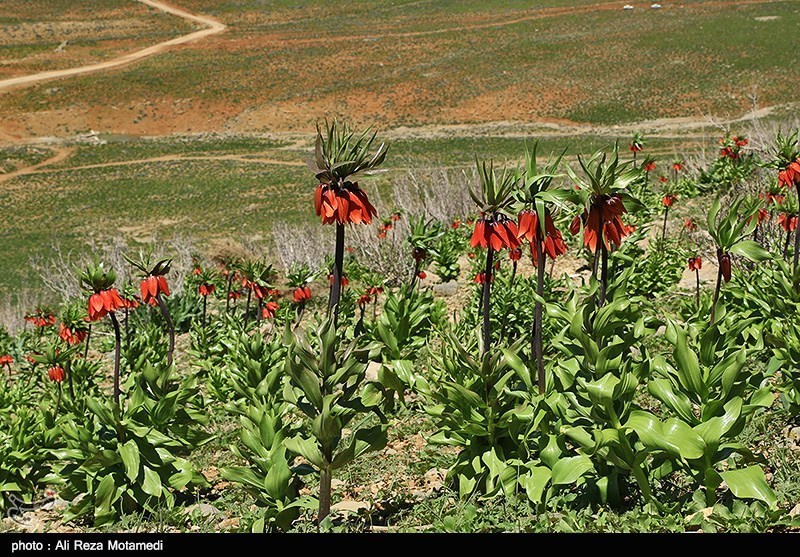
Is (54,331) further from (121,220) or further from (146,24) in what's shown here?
(146,24)

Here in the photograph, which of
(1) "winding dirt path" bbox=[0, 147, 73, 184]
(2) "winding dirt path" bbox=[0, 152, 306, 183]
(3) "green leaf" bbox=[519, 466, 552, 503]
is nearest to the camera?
(3) "green leaf" bbox=[519, 466, 552, 503]

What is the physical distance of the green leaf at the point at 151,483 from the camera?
14.0ft

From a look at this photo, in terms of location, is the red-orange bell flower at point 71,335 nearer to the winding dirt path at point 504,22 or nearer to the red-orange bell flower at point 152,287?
the red-orange bell flower at point 152,287

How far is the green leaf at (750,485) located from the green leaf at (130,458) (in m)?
2.84

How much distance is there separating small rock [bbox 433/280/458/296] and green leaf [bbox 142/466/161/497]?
5.92 metres

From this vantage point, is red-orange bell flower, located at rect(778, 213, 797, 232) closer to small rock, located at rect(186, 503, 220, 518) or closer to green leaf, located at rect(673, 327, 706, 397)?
green leaf, located at rect(673, 327, 706, 397)

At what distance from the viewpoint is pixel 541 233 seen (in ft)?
12.9

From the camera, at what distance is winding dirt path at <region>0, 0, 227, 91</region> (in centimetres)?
5016

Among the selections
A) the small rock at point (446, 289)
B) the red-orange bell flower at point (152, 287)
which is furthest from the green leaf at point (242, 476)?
the small rock at point (446, 289)

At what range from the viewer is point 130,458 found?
165 inches

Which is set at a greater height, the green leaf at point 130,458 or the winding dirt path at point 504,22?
the winding dirt path at point 504,22

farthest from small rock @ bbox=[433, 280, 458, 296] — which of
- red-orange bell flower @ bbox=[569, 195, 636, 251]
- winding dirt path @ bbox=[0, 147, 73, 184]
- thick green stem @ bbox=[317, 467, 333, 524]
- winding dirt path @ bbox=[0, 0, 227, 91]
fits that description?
A: winding dirt path @ bbox=[0, 0, 227, 91]

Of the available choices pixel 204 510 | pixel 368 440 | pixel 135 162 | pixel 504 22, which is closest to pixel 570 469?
pixel 368 440
